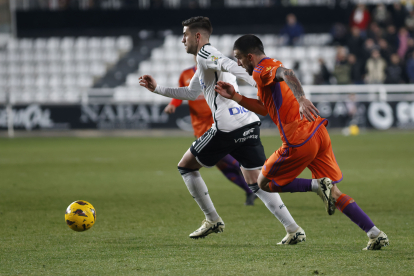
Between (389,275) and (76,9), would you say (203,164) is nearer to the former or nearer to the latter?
(389,275)

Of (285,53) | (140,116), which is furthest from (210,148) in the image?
(285,53)

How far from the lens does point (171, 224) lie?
6348mm

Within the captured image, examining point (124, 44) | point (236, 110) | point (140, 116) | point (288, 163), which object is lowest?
point (140, 116)

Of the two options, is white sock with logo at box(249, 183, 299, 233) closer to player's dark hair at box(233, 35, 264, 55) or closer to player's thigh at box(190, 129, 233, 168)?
player's thigh at box(190, 129, 233, 168)

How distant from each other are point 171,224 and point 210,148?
1274mm

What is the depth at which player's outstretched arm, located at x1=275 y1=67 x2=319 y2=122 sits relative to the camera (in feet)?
13.8

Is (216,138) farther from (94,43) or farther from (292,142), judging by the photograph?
(94,43)

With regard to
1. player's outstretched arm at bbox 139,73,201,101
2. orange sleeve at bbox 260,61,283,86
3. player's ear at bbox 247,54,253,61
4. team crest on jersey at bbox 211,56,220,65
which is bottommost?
player's outstretched arm at bbox 139,73,201,101

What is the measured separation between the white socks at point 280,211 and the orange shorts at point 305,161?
1.77ft

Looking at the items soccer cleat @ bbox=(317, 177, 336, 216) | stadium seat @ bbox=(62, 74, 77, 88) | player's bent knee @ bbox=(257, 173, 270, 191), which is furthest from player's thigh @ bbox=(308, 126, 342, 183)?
stadium seat @ bbox=(62, 74, 77, 88)

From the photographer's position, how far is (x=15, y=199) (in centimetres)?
815

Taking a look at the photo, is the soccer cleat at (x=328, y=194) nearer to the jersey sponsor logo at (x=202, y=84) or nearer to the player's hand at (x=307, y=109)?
the player's hand at (x=307, y=109)

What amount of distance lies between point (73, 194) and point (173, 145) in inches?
311

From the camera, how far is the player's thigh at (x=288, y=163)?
183 inches
